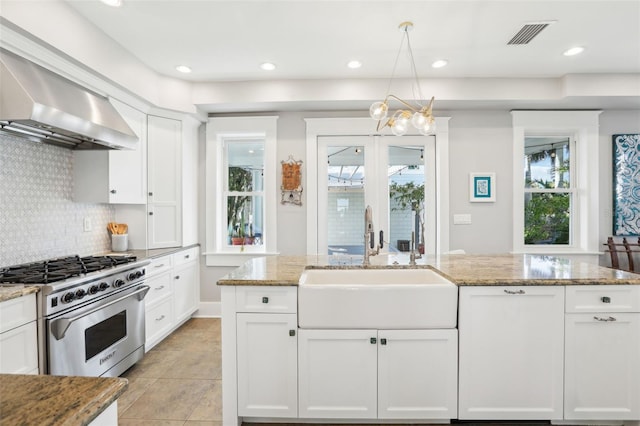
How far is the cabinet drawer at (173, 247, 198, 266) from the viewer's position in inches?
132

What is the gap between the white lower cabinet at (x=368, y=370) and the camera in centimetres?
179

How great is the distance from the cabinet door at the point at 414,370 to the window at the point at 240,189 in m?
2.30

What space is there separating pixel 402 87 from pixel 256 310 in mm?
2783

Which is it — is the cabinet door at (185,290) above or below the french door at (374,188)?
below

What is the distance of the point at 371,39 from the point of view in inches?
106

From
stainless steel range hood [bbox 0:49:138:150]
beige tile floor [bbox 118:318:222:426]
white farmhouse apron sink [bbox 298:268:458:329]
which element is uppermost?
stainless steel range hood [bbox 0:49:138:150]

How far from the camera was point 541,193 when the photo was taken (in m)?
3.95

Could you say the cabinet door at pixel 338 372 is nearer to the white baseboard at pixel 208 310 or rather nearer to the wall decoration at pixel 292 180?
the wall decoration at pixel 292 180

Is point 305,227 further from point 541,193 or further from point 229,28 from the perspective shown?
point 541,193

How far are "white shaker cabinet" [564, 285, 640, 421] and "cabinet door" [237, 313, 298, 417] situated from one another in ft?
5.03

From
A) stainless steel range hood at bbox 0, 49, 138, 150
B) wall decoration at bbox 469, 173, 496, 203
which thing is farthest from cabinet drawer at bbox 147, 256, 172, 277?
wall decoration at bbox 469, 173, 496, 203

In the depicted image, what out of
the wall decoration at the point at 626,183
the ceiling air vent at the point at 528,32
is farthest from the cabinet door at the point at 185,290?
the wall decoration at the point at 626,183

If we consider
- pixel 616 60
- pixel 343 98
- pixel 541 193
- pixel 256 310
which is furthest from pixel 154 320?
pixel 616 60

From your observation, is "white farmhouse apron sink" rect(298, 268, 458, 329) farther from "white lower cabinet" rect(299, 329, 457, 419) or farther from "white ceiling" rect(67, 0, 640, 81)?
"white ceiling" rect(67, 0, 640, 81)
